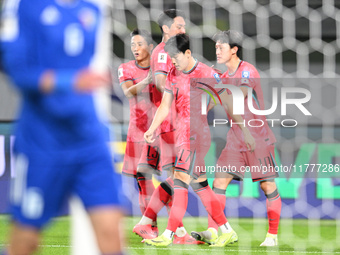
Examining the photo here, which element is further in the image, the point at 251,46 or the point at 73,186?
the point at 251,46

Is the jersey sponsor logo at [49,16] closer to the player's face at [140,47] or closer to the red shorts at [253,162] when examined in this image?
the red shorts at [253,162]

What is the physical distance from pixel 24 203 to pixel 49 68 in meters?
A: 0.44

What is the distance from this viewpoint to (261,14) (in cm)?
873

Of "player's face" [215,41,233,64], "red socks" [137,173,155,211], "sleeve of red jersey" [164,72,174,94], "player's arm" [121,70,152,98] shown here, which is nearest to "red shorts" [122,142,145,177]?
"red socks" [137,173,155,211]

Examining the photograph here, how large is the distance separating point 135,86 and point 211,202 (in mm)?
1126

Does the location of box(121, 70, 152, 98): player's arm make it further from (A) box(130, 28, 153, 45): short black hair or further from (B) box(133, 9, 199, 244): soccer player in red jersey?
(A) box(130, 28, 153, 45): short black hair

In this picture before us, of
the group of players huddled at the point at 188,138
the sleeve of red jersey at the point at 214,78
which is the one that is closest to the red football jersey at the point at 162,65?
the group of players huddled at the point at 188,138

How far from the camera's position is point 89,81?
6.91 ft

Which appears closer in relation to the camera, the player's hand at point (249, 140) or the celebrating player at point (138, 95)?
the player's hand at point (249, 140)

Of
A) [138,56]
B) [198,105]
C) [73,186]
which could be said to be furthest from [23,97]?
[138,56]

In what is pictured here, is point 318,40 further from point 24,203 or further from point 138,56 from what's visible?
point 24,203

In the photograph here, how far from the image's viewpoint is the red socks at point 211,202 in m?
4.97

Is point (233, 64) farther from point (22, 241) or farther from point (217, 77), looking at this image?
point (22, 241)

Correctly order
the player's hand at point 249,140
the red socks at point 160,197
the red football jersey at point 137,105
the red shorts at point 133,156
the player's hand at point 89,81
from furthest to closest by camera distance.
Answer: the red shorts at point 133,156
the red football jersey at point 137,105
the red socks at point 160,197
the player's hand at point 249,140
the player's hand at point 89,81
